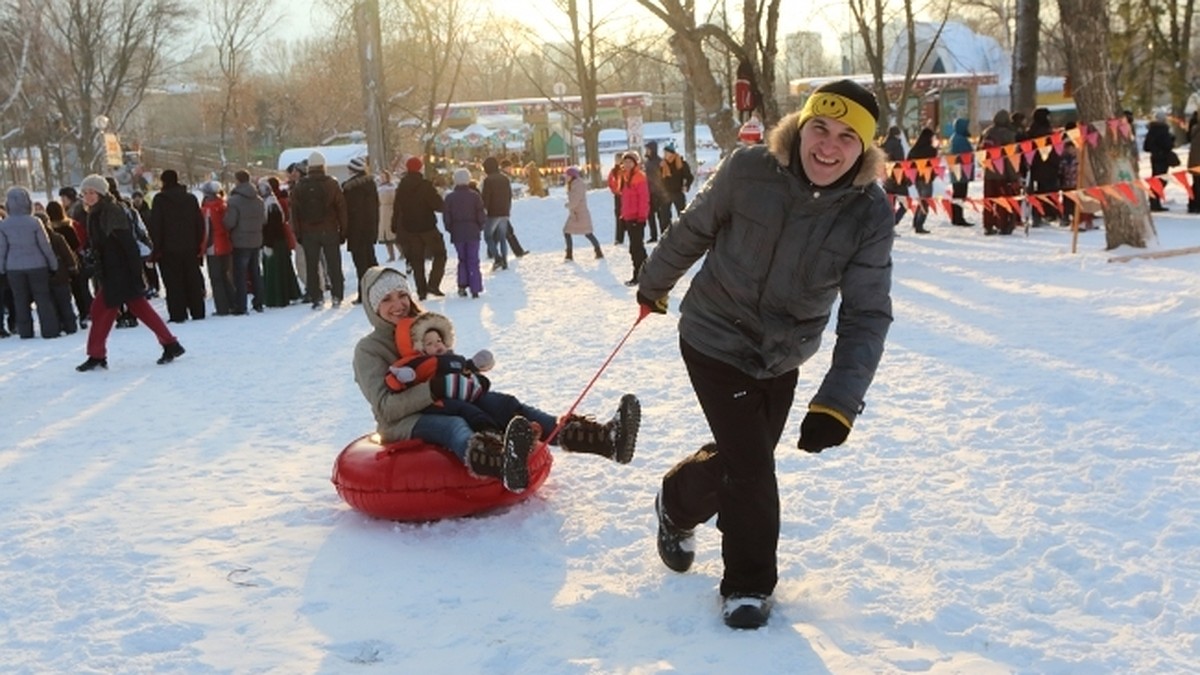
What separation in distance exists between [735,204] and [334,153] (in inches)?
1606

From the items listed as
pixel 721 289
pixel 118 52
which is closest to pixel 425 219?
pixel 721 289

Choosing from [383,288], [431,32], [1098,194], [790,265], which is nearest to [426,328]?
[383,288]

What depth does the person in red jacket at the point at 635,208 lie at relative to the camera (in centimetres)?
1417

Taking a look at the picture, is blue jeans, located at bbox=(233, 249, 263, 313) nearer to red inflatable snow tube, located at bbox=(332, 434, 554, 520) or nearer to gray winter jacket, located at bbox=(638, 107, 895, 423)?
red inflatable snow tube, located at bbox=(332, 434, 554, 520)

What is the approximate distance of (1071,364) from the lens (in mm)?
7402

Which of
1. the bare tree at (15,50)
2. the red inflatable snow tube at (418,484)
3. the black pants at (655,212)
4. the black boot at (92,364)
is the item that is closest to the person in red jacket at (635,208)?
the black pants at (655,212)

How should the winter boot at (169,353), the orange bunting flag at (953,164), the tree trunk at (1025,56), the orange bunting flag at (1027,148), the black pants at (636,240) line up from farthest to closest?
the tree trunk at (1025,56), the orange bunting flag at (953,164), the orange bunting flag at (1027,148), the black pants at (636,240), the winter boot at (169,353)

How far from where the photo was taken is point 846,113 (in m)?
3.41

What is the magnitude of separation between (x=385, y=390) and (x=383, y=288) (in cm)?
51

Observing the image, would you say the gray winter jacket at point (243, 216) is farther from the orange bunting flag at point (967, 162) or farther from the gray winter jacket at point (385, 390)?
the orange bunting flag at point (967, 162)

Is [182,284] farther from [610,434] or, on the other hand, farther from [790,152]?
[790,152]

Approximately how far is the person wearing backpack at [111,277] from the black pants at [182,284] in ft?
10.2

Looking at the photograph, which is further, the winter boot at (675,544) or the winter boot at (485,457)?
the winter boot at (485,457)

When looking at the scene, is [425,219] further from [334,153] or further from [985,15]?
[985,15]
